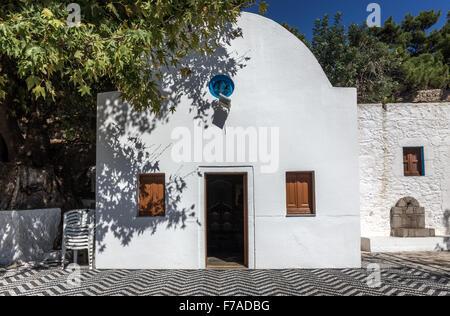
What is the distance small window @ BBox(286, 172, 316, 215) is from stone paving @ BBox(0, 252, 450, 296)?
4.49 ft

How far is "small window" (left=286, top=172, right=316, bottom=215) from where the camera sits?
25.5ft

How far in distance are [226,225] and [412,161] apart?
6.31m

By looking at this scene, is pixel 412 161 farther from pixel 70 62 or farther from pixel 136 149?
pixel 70 62

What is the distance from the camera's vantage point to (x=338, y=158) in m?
7.73

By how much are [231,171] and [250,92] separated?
1912mm

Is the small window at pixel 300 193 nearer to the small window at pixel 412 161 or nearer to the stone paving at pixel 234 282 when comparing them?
the stone paving at pixel 234 282

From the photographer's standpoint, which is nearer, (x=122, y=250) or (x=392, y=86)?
(x=122, y=250)

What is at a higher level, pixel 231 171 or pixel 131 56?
pixel 131 56

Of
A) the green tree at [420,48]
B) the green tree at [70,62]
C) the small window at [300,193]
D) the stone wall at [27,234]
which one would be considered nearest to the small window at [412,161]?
the small window at [300,193]

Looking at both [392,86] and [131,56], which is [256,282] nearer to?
[131,56]

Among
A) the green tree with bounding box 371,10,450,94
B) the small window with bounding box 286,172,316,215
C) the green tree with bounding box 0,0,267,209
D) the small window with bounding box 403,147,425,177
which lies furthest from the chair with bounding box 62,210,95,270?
the green tree with bounding box 371,10,450,94

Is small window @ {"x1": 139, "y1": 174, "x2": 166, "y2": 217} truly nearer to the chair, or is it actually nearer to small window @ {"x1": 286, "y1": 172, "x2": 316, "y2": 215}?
the chair
